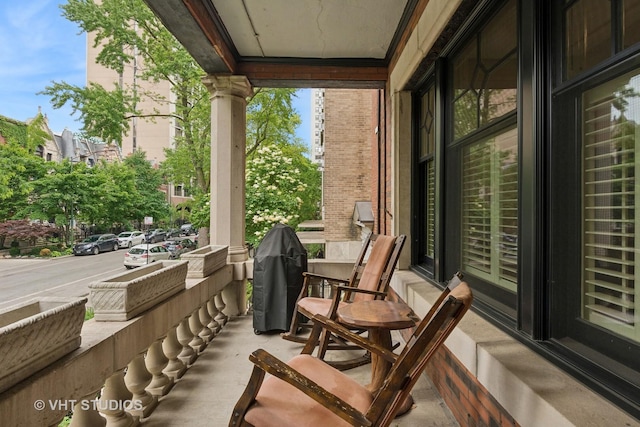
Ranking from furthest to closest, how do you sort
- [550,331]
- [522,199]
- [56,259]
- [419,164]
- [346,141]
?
[346,141], [56,259], [419,164], [522,199], [550,331]

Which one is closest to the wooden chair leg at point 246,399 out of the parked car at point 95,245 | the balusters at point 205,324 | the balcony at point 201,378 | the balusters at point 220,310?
the balcony at point 201,378

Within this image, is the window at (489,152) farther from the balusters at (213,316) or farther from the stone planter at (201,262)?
the balusters at (213,316)

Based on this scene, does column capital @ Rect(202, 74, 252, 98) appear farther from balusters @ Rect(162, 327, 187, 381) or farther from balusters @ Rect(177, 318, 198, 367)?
balusters @ Rect(162, 327, 187, 381)

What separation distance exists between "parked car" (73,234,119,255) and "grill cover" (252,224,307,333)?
5349 millimetres

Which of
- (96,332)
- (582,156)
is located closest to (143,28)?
(96,332)

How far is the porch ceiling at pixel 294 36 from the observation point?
9.11 ft

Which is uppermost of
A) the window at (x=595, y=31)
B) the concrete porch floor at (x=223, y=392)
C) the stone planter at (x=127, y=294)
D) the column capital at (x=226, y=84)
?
the column capital at (x=226, y=84)

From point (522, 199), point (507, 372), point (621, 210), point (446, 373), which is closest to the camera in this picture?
point (621, 210)

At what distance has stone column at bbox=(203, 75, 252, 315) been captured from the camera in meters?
3.74

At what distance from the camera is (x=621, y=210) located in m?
1.01

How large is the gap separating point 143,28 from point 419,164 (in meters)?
11.9

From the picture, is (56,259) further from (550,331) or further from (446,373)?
(550,331)

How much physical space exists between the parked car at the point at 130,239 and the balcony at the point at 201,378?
460 inches

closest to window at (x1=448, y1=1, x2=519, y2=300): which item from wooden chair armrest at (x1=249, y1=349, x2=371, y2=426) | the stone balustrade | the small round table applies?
the small round table
